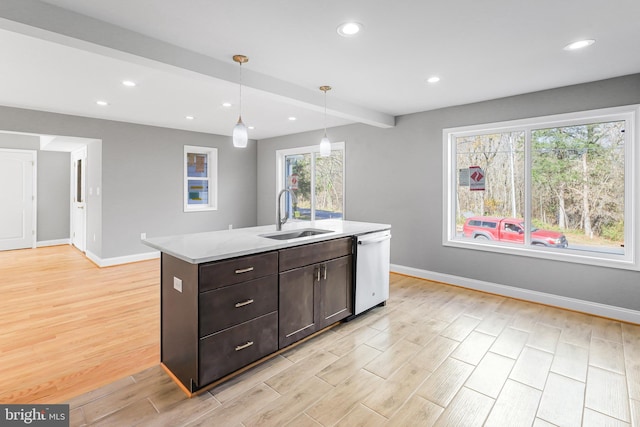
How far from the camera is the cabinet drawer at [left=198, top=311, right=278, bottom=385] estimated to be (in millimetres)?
1987

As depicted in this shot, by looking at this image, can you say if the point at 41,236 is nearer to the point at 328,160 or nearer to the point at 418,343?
the point at 328,160

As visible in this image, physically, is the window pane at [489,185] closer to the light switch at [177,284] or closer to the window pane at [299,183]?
the window pane at [299,183]

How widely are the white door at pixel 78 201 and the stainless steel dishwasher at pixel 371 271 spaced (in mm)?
5770

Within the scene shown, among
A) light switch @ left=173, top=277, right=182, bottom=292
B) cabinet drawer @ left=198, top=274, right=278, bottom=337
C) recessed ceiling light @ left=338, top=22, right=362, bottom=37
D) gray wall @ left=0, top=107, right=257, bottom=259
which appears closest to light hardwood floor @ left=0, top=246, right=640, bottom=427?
cabinet drawer @ left=198, top=274, right=278, bottom=337

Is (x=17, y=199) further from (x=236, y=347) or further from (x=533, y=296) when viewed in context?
(x=533, y=296)

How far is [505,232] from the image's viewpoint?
160 inches

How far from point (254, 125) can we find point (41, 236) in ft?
→ 18.5

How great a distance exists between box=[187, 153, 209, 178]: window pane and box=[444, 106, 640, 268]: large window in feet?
15.6

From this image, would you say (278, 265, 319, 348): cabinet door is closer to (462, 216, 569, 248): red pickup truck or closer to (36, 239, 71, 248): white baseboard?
(462, 216, 569, 248): red pickup truck

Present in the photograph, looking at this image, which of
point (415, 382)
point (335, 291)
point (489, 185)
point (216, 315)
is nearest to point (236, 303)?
point (216, 315)

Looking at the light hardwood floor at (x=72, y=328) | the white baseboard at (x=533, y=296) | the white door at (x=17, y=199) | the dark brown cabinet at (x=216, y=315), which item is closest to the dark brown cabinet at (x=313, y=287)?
the dark brown cabinet at (x=216, y=315)

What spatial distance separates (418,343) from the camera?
106 inches

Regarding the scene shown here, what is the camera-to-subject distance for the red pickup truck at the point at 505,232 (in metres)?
3.71

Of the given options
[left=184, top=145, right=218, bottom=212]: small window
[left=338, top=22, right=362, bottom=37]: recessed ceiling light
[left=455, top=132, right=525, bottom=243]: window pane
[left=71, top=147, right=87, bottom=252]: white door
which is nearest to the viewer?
[left=338, top=22, right=362, bottom=37]: recessed ceiling light
